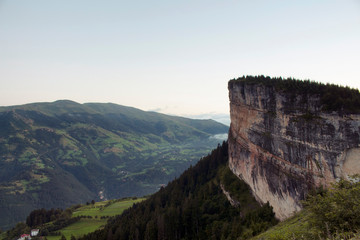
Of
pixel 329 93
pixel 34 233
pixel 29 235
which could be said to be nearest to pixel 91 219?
pixel 34 233

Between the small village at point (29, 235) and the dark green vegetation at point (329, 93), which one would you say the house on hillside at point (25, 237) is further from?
the dark green vegetation at point (329, 93)

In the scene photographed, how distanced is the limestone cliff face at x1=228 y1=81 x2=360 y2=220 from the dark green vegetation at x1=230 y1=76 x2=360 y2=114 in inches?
30.9

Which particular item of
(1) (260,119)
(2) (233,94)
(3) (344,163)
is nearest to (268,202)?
(1) (260,119)

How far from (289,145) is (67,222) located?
13959 cm

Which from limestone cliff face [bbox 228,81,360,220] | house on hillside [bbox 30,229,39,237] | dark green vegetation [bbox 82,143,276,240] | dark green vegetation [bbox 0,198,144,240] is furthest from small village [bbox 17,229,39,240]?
limestone cliff face [bbox 228,81,360,220]

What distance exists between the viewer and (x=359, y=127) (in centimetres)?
3080

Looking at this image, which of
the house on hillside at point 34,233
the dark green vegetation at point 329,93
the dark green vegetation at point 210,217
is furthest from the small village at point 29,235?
the dark green vegetation at point 329,93

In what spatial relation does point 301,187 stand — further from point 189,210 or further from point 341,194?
point 189,210

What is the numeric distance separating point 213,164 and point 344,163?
6311 cm

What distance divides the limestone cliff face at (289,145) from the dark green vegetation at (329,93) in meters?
0.79

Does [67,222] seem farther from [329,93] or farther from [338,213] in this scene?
[338,213]

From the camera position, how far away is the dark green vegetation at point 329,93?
32250 millimetres

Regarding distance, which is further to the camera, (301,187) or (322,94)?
(301,187)

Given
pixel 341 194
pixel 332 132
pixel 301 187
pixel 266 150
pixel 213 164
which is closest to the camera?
pixel 341 194
